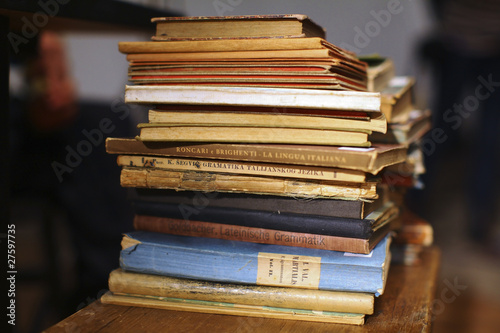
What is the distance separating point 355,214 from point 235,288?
24cm

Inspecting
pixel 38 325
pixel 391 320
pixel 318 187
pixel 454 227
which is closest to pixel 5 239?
pixel 318 187

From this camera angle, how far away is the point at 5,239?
82cm

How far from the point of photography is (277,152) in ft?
2.44

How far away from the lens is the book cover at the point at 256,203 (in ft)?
2.55

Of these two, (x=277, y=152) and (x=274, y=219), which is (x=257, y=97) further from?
(x=274, y=219)

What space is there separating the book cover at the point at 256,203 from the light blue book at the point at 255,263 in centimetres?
7

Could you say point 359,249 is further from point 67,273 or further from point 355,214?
point 67,273

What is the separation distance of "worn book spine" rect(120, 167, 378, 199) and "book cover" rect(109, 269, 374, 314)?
0.54 feet

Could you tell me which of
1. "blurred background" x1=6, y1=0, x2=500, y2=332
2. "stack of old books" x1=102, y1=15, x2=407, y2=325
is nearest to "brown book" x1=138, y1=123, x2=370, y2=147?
"stack of old books" x1=102, y1=15, x2=407, y2=325

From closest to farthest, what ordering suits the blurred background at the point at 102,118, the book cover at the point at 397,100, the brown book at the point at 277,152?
the brown book at the point at 277,152 → the book cover at the point at 397,100 → the blurred background at the point at 102,118

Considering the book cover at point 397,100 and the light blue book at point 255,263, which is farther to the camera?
the book cover at point 397,100

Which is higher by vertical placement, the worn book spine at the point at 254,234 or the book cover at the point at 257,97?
the book cover at the point at 257,97

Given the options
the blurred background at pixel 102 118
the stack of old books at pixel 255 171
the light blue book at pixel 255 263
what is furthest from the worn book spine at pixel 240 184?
the blurred background at pixel 102 118

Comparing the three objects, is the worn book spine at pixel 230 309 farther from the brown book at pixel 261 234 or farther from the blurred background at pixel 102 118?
the blurred background at pixel 102 118
